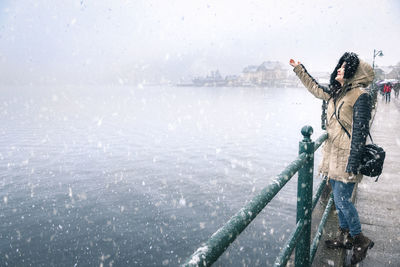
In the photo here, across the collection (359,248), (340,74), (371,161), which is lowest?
(359,248)

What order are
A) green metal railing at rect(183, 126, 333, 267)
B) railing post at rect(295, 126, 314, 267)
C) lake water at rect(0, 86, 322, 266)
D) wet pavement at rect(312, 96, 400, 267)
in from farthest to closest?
lake water at rect(0, 86, 322, 266) → wet pavement at rect(312, 96, 400, 267) → railing post at rect(295, 126, 314, 267) → green metal railing at rect(183, 126, 333, 267)

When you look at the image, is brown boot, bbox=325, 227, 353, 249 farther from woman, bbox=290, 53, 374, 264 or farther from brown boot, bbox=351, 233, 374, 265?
brown boot, bbox=351, 233, 374, 265

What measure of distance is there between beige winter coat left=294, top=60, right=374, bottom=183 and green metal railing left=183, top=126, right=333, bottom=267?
0.43ft

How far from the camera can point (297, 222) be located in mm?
2342

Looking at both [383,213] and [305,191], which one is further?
[383,213]

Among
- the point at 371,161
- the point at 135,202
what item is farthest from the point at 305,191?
the point at 135,202

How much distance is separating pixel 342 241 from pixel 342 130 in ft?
4.38

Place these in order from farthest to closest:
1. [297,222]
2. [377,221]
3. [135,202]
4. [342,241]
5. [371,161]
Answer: [135,202] → [377,221] → [342,241] → [371,161] → [297,222]

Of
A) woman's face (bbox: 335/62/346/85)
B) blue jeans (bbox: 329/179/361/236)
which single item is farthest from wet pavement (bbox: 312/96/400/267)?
woman's face (bbox: 335/62/346/85)

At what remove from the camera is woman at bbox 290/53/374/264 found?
8.96ft

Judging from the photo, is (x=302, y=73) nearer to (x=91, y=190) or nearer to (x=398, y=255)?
(x=398, y=255)

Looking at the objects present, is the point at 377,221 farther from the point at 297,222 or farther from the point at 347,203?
the point at 297,222

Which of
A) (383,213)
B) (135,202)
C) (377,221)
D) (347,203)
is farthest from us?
(135,202)

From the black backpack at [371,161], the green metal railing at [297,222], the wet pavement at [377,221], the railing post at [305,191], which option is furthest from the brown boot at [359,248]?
the railing post at [305,191]
